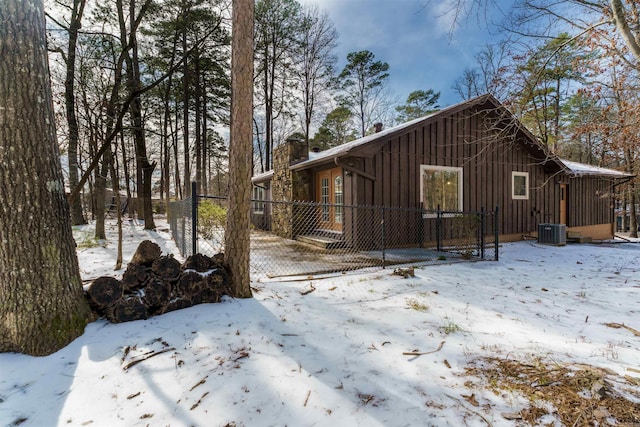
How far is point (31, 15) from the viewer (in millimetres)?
2242

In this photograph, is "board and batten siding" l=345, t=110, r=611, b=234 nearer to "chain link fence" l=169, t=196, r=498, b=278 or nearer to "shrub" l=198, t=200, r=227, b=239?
"chain link fence" l=169, t=196, r=498, b=278

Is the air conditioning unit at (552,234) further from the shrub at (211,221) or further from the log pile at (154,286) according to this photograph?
the log pile at (154,286)

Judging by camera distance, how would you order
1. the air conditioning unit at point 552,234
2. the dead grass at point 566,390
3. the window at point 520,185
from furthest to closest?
the window at point 520,185 → the air conditioning unit at point 552,234 → the dead grass at point 566,390

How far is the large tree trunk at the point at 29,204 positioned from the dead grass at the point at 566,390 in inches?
122

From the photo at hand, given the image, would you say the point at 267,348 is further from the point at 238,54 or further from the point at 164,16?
the point at 164,16

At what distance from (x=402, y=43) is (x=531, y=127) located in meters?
9.92

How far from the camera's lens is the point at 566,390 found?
177cm

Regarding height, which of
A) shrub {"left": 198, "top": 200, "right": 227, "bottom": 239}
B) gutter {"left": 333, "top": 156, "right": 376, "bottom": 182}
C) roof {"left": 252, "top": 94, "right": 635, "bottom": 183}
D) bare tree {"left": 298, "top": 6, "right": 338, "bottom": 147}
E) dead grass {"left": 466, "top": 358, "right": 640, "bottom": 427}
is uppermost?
bare tree {"left": 298, "top": 6, "right": 338, "bottom": 147}

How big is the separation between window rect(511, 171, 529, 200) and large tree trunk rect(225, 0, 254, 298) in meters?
9.34

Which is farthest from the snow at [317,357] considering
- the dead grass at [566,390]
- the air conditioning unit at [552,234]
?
the air conditioning unit at [552,234]

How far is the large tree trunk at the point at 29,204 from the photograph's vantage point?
214cm

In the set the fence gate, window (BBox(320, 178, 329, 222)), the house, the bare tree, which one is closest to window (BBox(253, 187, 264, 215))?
the house

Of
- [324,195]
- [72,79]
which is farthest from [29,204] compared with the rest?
[72,79]

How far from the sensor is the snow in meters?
1.62
